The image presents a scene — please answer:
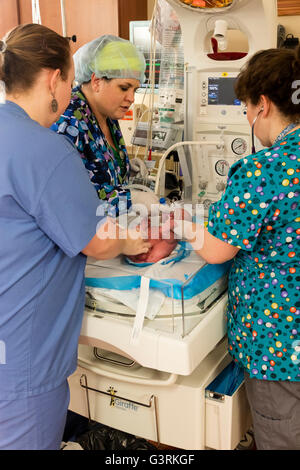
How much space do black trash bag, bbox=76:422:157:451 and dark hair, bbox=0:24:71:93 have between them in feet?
4.08

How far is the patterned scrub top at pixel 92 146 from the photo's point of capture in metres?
1.58

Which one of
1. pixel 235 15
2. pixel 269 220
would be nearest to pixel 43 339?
pixel 269 220

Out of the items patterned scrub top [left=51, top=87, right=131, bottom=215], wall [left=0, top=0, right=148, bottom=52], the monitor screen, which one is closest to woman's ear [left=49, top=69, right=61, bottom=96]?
patterned scrub top [left=51, top=87, right=131, bottom=215]

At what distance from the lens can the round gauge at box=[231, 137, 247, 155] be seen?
2096 mm

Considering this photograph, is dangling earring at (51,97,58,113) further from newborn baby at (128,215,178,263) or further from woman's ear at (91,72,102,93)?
woman's ear at (91,72,102,93)

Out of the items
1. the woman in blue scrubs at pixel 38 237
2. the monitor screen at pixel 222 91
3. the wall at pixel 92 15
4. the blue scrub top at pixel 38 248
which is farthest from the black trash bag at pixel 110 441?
the wall at pixel 92 15

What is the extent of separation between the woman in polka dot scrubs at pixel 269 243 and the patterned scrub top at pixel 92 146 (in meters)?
0.48

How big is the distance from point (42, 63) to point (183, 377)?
2.87 feet

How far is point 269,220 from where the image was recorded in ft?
3.74

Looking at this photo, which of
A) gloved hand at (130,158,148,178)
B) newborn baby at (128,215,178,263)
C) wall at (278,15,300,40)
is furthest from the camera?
wall at (278,15,300,40)

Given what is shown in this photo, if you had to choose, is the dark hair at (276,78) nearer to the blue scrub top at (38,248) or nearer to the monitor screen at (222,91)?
the blue scrub top at (38,248)

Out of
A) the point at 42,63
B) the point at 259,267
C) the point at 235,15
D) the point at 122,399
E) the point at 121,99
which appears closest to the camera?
the point at 42,63

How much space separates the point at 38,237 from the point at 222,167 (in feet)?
4.05
